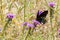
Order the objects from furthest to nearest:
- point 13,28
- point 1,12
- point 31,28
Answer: point 1,12 → point 13,28 → point 31,28

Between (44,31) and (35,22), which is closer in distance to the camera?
(35,22)

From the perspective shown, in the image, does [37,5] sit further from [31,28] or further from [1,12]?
[31,28]

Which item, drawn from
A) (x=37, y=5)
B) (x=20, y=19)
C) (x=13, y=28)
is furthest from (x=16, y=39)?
(x=37, y=5)

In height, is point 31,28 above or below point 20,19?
above

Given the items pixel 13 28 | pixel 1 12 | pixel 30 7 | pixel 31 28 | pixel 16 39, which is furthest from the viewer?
pixel 30 7

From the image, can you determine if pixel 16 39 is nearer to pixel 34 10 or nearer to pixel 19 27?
pixel 19 27

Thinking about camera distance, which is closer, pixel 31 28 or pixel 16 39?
pixel 31 28

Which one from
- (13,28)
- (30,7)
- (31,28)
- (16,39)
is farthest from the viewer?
(30,7)

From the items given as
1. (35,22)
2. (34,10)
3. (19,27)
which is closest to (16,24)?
(19,27)

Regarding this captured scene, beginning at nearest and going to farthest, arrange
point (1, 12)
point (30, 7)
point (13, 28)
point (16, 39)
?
1. point (16, 39)
2. point (13, 28)
3. point (1, 12)
4. point (30, 7)
